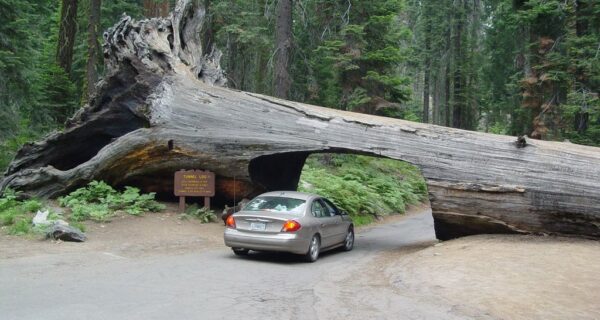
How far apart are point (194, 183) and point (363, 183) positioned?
40.1 ft

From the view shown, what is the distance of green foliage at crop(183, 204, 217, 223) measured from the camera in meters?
15.3

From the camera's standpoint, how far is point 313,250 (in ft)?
37.6

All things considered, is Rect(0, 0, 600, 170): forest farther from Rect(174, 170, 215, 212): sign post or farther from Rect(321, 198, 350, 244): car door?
Rect(321, 198, 350, 244): car door

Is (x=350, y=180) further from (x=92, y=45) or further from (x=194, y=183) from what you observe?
(x=92, y=45)

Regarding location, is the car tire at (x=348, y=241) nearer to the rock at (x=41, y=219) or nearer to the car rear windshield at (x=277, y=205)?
the car rear windshield at (x=277, y=205)

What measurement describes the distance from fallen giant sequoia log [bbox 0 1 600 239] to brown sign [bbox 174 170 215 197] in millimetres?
331

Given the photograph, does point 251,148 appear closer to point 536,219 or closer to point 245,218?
point 245,218

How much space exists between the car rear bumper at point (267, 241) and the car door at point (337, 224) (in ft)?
5.85

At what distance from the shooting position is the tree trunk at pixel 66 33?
86.1 feet

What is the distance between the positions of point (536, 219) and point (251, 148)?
24.7 feet

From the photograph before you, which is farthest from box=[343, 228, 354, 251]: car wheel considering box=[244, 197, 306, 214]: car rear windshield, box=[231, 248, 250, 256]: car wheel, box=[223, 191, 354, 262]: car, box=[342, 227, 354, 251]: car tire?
box=[231, 248, 250, 256]: car wheel

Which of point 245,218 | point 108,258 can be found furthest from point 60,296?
point 245,218

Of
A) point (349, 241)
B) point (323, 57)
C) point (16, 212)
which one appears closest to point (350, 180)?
point (323, 57)

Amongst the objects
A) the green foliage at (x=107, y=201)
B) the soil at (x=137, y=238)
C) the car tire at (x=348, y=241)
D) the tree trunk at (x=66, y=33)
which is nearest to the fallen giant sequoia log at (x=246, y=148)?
the green foliage at (x=107, y=201)
